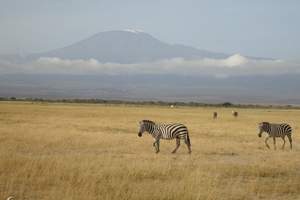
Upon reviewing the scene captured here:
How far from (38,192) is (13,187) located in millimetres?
590

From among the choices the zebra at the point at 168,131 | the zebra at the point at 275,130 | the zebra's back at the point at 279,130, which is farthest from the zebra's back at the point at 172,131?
the zebra's back at the point at 279,130

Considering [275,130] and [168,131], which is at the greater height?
[168,131]

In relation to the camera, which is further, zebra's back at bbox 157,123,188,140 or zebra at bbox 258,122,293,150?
zebra at bbox 258,122,293,150

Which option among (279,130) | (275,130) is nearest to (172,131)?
(275,130)

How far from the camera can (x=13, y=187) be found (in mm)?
11812

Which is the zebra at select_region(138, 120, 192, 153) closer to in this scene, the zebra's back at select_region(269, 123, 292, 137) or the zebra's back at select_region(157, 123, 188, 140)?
the zebra's back at select_region(157, 123, 188, 140)

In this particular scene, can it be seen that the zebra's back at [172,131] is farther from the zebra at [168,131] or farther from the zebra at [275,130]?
the zebra at [275,130]

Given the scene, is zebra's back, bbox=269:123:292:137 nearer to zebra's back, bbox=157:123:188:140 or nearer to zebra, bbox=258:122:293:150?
zebra, bbox=258:122:293:150

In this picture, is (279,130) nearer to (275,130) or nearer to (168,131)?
(275,130)

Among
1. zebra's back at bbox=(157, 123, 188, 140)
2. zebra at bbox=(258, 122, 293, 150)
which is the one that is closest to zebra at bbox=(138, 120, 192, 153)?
zebra's back at bbox=(157, 123, 188, 140)

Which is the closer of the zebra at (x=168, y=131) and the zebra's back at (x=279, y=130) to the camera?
the zebra at (x=168, y=131)

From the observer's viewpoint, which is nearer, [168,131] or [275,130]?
[168,131]

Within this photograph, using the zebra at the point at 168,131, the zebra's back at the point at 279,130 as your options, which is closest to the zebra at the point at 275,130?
the zebra's back at the point at 279,130

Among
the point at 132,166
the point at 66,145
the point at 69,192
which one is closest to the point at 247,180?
the point at 132,166
